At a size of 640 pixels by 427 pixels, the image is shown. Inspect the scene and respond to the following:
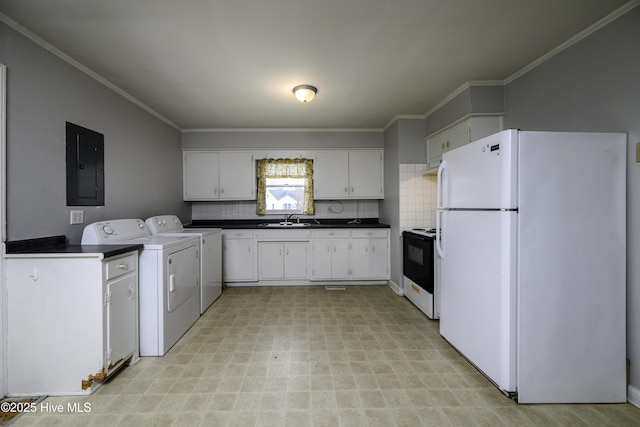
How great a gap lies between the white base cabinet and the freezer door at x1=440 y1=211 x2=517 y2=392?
98.7 inches

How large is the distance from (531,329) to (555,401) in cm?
47

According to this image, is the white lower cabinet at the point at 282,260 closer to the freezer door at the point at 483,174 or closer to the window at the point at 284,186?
the window at the point at 284,186

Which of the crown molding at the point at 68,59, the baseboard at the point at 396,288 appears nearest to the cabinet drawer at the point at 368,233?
the baseboard at the point at 396,288

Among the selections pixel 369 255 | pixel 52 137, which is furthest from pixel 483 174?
pixel 52 137

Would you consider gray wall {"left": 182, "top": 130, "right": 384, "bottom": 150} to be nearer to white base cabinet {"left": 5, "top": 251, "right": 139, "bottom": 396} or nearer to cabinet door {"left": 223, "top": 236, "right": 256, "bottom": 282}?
cabinet door {"left": 223, "top": 236, "right": 256, "bottom": 282}

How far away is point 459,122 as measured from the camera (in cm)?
288

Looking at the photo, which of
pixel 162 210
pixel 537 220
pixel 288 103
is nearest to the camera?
pixel 537 220

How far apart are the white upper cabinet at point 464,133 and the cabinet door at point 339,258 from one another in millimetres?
1670

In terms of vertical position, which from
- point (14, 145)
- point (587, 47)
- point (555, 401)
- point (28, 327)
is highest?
point (587, 47)

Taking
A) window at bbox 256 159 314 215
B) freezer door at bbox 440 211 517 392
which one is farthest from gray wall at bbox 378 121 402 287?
freezer door at bbox 440 211 517 392

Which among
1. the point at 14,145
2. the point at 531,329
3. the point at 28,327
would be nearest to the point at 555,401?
the point at 531,329

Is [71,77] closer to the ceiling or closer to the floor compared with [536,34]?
closer to the floor

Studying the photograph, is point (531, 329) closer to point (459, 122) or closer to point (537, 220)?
point (537, 220)

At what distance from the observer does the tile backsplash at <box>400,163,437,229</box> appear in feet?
11.9
